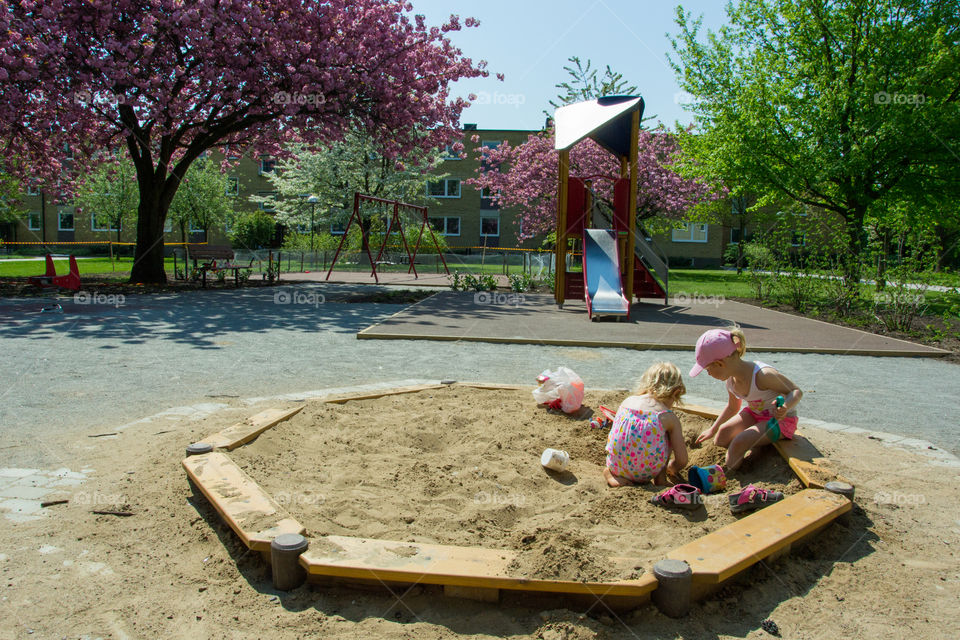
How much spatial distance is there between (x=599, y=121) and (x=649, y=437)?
38.3 ft

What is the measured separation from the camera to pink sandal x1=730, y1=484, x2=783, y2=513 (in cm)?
339

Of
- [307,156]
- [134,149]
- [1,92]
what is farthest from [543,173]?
[1,92]

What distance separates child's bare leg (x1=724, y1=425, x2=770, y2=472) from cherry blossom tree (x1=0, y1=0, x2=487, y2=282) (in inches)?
607

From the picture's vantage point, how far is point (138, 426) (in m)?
5.00

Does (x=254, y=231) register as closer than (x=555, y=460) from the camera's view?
No

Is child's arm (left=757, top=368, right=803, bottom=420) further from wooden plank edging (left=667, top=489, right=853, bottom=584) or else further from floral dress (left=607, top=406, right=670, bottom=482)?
floral dress (left=607, top=406, right=670, bottom=482)

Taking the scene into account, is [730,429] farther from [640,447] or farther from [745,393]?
[640,447]

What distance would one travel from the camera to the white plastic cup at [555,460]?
12.9 ft

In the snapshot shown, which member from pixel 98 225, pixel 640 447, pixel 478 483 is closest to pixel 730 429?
pixel 640 447

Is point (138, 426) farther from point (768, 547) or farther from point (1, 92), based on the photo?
point (1, 92)

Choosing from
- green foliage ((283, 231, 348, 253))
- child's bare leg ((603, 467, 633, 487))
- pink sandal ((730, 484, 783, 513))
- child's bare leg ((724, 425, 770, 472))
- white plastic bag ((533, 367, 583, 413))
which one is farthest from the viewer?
green foliage ((283, 231, 348, 253))

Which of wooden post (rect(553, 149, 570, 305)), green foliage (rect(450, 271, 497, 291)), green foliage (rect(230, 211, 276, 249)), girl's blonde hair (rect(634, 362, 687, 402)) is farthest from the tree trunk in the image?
green foliage (rect(230, 211, 276, 249))

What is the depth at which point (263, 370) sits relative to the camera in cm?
732

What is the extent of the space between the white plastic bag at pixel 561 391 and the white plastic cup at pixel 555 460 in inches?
45.5
